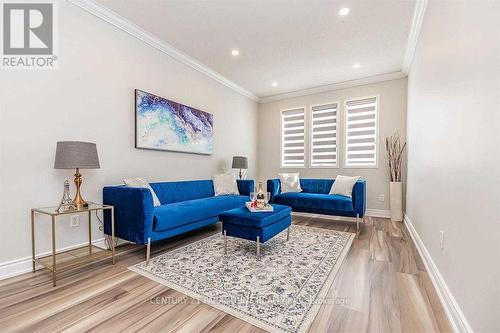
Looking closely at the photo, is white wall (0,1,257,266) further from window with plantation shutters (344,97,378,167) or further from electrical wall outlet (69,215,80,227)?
window with plantation shutters (344,97,378,167)

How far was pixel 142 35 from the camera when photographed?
10.0 feet

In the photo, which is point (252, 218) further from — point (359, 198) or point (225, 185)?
point (359, 198)

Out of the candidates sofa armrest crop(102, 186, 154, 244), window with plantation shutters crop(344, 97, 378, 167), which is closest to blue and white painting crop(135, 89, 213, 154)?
sofa armrest crop(102, 186, 154, 244)

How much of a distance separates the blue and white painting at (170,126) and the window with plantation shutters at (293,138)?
78.6 inches

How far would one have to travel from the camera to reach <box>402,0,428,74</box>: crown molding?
2502 mm

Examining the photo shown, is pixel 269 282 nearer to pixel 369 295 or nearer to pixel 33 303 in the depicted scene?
pixel 369 295

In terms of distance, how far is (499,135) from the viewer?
99 centimetres

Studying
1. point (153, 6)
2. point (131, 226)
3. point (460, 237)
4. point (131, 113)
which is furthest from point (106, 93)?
point (460, 237)

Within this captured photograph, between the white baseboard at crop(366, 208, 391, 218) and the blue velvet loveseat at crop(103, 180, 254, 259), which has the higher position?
the blue velvet loveseat at crop(103, 180, 254, 259)

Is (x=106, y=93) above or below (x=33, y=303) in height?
above

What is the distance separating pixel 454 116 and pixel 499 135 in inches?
27.5

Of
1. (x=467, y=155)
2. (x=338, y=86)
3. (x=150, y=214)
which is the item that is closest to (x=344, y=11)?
(x=467, y=155)

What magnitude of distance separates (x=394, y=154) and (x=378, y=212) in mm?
1135

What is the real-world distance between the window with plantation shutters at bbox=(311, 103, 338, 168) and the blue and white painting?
2.31 meters
